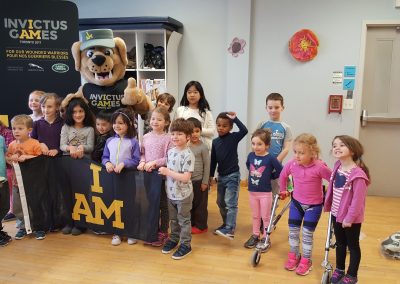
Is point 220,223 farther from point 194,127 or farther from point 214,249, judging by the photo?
point 194,127

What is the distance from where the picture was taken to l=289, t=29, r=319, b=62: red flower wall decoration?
4285 mm

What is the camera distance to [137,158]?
2.97 metres

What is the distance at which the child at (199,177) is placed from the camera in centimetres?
304

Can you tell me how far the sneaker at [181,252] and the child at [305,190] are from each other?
78cm

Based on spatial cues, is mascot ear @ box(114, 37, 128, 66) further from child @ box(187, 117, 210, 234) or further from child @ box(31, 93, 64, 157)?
A: child @ box(187, 117, 210, 234)

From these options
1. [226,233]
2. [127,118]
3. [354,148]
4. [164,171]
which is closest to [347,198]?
[354,148]

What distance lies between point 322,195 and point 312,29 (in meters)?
2.50

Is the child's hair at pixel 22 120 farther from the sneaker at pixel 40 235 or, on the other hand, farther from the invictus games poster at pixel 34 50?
the sneaker at pixel 40 235

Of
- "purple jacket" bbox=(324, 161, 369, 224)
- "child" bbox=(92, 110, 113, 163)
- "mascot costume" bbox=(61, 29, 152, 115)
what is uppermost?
"mascot costume" bbox=(61, 29, 152, 115)

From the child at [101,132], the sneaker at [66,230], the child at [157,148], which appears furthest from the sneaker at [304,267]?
the sneaker at [66,230]

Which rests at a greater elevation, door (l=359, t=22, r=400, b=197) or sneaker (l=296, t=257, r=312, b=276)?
door (l=359, t=22, r=400, b=197)

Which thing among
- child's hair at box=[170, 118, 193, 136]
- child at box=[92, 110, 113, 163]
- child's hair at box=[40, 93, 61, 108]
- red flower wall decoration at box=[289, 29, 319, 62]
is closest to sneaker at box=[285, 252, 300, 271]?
child's hair at box=[170, 118, 193, 136]

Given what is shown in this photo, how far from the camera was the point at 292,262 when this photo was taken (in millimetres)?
2672

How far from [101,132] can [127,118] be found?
357 millimetres
